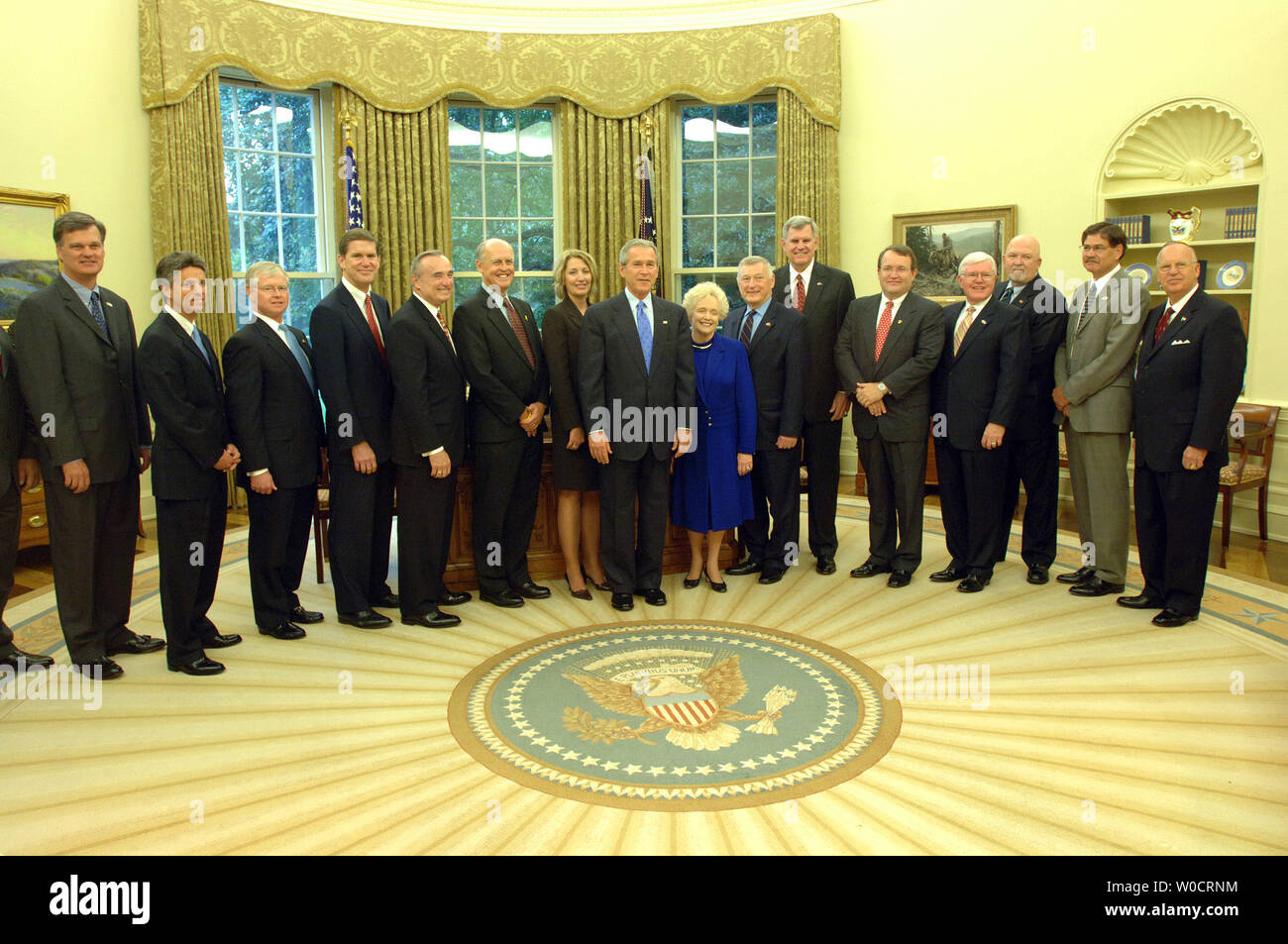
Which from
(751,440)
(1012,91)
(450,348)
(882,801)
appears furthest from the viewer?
(1012,91)

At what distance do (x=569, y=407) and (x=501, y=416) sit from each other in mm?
345

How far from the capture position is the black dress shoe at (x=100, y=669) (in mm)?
3926

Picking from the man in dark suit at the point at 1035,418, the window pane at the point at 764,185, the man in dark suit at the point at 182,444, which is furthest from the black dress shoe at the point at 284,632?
the window pane at the point at 764,185

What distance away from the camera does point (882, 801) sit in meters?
2.90

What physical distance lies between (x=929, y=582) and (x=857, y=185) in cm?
415

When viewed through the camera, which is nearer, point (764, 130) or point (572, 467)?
point (572, 467)

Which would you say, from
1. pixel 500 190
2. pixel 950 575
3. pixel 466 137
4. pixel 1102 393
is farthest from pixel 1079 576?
pixel 466 137

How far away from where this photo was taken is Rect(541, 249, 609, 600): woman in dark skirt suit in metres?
4.80

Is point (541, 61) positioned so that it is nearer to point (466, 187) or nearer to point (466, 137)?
point (466, 137)

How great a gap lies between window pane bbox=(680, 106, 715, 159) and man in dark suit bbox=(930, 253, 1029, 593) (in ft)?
13.2

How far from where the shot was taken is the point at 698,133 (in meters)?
8.54

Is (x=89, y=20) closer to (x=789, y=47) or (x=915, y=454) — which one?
(x=789, y=47)

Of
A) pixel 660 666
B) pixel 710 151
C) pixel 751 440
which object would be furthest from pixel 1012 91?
pixel 660 666

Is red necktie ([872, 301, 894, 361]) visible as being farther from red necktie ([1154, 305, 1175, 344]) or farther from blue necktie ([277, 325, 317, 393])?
blue necktie ([277, 325, 317, 393])
